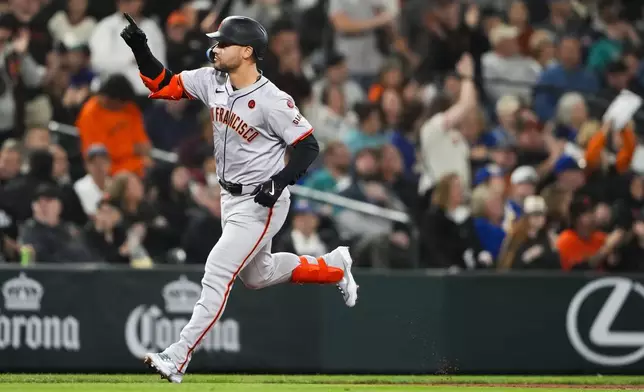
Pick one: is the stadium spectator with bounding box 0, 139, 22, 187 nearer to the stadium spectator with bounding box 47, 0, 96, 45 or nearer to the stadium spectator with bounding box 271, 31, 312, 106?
the stadium spectator with bounding box 47, 0, 96, 45

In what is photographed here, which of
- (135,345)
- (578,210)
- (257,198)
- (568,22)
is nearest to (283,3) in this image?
(568,22)

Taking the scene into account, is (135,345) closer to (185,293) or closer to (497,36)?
(185,293)

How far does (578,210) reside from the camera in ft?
43.7

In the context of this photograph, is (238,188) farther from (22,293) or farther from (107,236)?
(107,236)

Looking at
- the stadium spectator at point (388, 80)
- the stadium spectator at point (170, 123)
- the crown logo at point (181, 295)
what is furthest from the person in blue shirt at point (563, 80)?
the crown logo at point (181, 295)

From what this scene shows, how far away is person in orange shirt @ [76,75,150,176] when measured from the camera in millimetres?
13984

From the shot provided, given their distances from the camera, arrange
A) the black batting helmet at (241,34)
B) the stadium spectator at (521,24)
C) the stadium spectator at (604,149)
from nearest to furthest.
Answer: the black batting helmet at (241,34) → the stadium spectator at (604,149) → the stadium spectator at (521,24)

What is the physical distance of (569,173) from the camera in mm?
14555

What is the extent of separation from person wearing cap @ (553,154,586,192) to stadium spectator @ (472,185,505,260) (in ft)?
2.53

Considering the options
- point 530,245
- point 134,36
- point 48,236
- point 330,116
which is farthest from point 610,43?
point 134,36

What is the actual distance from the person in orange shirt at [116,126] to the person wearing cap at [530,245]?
3.79 metres

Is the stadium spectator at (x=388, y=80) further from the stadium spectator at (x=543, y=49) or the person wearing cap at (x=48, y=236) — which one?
the person wearing cap at (x=48, y=236)

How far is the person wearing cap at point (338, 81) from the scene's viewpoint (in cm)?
1559

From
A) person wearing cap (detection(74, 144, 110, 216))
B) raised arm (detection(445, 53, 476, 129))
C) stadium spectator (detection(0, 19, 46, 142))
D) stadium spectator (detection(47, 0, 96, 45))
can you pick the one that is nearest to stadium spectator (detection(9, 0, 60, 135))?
stadium spectator (detection(0, 19, 46, 142))
